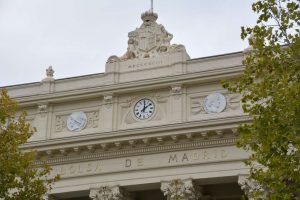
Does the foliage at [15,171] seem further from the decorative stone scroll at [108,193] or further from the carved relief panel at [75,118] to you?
the carved relief panel at [75,118]

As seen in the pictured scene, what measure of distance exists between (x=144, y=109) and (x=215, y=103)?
154 inches

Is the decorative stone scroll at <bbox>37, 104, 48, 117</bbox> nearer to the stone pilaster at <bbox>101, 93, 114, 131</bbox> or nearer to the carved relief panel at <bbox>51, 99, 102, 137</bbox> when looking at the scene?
the carved relief panel at <bbox>51, 99, 102, 137</bbox>

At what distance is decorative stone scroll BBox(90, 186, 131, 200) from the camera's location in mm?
44094

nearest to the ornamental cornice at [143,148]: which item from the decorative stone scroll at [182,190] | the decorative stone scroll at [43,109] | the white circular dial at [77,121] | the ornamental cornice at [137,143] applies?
the ornamental cornice at [137,143]

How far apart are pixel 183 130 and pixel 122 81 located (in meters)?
5.64

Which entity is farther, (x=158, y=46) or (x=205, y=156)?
(x=158, y=46)

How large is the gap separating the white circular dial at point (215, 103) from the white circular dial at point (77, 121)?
6861 millimetres

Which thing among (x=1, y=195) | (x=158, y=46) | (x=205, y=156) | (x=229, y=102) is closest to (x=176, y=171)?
(x=205, y=156)

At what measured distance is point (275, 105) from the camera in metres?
27.9

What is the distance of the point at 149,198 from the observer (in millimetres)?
46562

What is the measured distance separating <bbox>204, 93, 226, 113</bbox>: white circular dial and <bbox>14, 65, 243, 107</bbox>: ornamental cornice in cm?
86

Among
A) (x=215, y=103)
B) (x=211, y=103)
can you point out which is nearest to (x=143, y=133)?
(x=211, y=103)

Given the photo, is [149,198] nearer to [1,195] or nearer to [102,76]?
[102,76]

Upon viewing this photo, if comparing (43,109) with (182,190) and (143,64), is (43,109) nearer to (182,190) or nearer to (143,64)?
(143,64)
